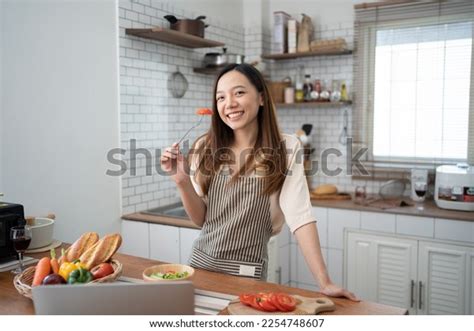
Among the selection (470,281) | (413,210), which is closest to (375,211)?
(413,210)

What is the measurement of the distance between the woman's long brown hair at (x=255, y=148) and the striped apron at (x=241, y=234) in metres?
0.05

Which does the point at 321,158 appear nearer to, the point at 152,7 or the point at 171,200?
the point at 171,200

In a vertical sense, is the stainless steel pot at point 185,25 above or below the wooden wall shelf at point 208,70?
above

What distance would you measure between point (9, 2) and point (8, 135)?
28.5 inches

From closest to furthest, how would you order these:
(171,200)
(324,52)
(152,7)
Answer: (152,7) → (171,200) → (324,52)

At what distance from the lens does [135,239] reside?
10.7 ft

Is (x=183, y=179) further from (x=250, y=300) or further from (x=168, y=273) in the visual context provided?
(x=250, y=300)

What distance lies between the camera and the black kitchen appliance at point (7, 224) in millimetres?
1959

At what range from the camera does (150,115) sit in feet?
11.4

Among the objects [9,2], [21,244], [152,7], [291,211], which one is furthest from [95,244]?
[152,7]

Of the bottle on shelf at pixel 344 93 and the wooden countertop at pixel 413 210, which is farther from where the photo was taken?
the bottle on shelf at pixel 344 93

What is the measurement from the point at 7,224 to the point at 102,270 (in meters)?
0.66

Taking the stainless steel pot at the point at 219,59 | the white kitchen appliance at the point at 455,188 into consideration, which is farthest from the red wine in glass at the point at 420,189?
the stainless steel pot at the point at 219,59

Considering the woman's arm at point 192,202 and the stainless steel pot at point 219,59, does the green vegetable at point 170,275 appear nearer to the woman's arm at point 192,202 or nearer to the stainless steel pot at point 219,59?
the woman's arm at point 192,202
